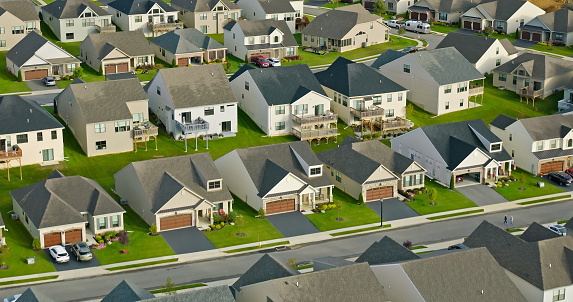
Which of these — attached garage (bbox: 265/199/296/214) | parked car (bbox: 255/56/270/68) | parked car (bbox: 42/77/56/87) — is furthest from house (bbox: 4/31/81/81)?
attached garage (bbox: 265/199/296/214)

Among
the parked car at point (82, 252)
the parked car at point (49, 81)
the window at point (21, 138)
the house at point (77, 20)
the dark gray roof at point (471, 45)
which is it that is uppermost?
the house at point (77, 20)

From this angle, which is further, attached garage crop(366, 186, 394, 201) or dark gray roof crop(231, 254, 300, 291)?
attached garage crop(366, 186, 394, 201)

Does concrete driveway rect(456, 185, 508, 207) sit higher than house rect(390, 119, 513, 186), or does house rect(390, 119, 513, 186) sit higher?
house rect(390, 119, 513, 186)

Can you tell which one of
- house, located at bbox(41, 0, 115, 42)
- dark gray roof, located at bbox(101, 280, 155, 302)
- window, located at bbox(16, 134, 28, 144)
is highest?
house, located at bbox(41, 0, 115, 42)

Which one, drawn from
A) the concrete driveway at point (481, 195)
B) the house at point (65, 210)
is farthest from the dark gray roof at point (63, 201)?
the concrete driveway at point (481, 195)

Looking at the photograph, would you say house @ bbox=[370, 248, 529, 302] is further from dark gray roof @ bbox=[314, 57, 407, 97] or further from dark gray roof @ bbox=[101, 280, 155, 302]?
dark gray roof @ bbox=[314, 57, 407, 97]

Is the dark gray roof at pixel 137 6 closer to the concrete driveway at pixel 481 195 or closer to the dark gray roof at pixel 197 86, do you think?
the dark gray roof at pixel 197 86
